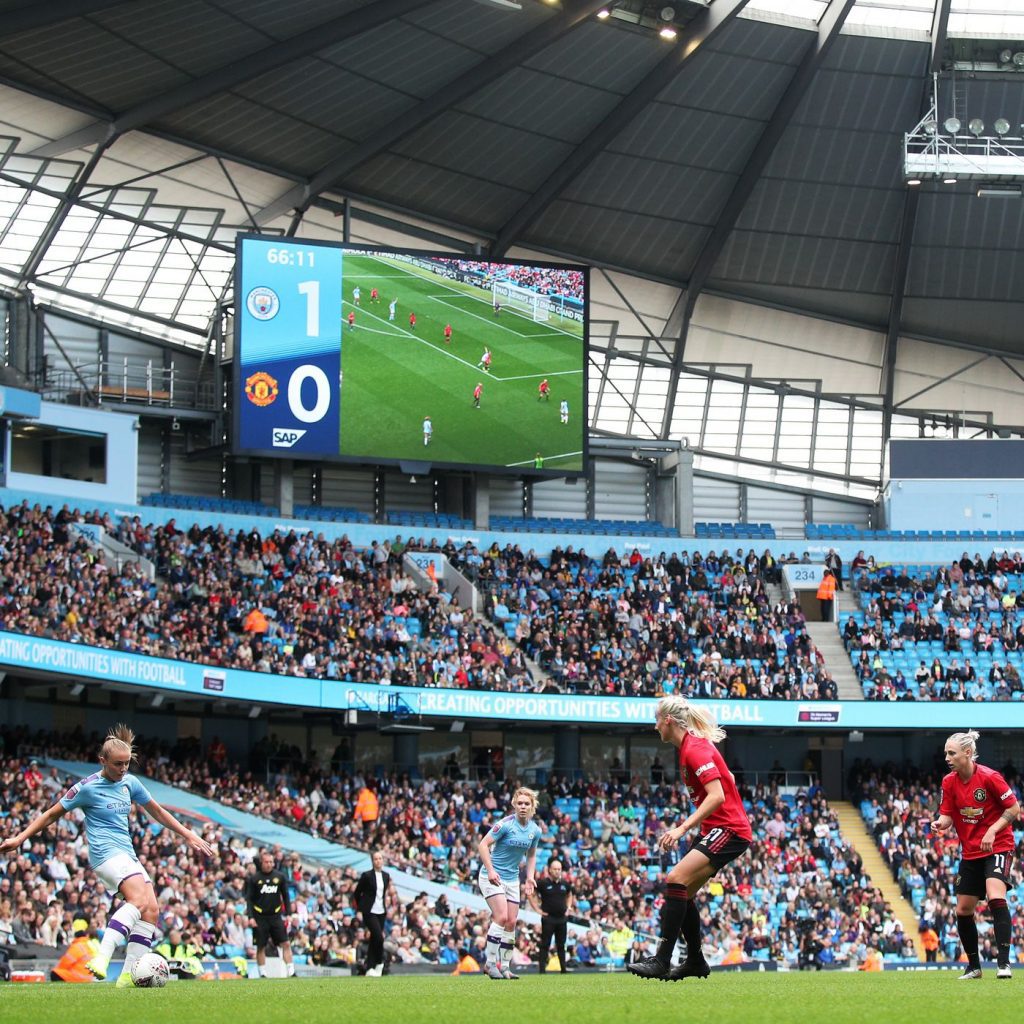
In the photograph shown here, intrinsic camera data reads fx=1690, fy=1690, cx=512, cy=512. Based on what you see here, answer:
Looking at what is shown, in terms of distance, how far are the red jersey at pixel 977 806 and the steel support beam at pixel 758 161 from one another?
28.7m

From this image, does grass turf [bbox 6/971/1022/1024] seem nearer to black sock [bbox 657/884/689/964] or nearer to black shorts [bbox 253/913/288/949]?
black sock [bbox 657/884/689/964]

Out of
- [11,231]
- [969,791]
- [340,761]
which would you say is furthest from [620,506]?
[969,791]

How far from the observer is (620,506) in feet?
182

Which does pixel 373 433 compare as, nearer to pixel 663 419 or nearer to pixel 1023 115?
pixel 663 419

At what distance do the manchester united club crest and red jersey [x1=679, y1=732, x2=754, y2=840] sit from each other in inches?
1335

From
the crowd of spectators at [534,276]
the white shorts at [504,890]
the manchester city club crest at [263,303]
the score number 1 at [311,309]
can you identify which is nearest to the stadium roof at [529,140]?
the crowd of spectators at [534,276]

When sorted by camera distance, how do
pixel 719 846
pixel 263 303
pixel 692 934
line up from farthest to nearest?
1. pixel 263 303
2. pixel 692 934
3. pixel 719 846

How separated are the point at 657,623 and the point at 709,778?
1397 inches

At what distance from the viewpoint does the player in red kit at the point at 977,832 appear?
15062 mm

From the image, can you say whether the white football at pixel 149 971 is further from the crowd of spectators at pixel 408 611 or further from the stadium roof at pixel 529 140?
the stadium roof at pixel 529 140

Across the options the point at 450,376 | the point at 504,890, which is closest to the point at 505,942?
the point at 504,890

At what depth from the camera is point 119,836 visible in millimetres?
14047

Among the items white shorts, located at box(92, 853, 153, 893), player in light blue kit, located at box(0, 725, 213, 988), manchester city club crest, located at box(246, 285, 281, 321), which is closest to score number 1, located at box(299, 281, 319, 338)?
manchester city club crest, located at box(246, 285, 281, 321)

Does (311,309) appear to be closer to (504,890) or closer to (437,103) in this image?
(437,103)
